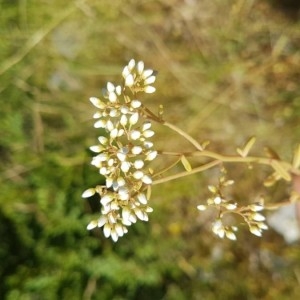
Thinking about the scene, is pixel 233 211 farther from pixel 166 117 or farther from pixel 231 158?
pixel 166 117

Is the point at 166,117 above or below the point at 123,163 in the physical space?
below

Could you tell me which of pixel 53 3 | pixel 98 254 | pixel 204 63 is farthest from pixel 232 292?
pixel 53 3

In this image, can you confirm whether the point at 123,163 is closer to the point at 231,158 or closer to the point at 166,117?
the point at 231,158

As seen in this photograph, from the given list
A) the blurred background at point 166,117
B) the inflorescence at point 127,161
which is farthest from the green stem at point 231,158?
the blurred background at point 166,117

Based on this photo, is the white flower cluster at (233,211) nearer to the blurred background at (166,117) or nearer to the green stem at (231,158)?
the green stem at (231,158)

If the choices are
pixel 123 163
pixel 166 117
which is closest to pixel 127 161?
pixel 123 163

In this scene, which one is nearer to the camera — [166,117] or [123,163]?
[123,163]

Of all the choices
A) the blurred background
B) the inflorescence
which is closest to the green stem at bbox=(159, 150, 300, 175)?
the inflorescence

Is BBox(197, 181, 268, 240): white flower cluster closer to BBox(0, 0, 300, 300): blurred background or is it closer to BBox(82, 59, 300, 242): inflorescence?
BBox(82, 59, 300, 242): inflorescence
